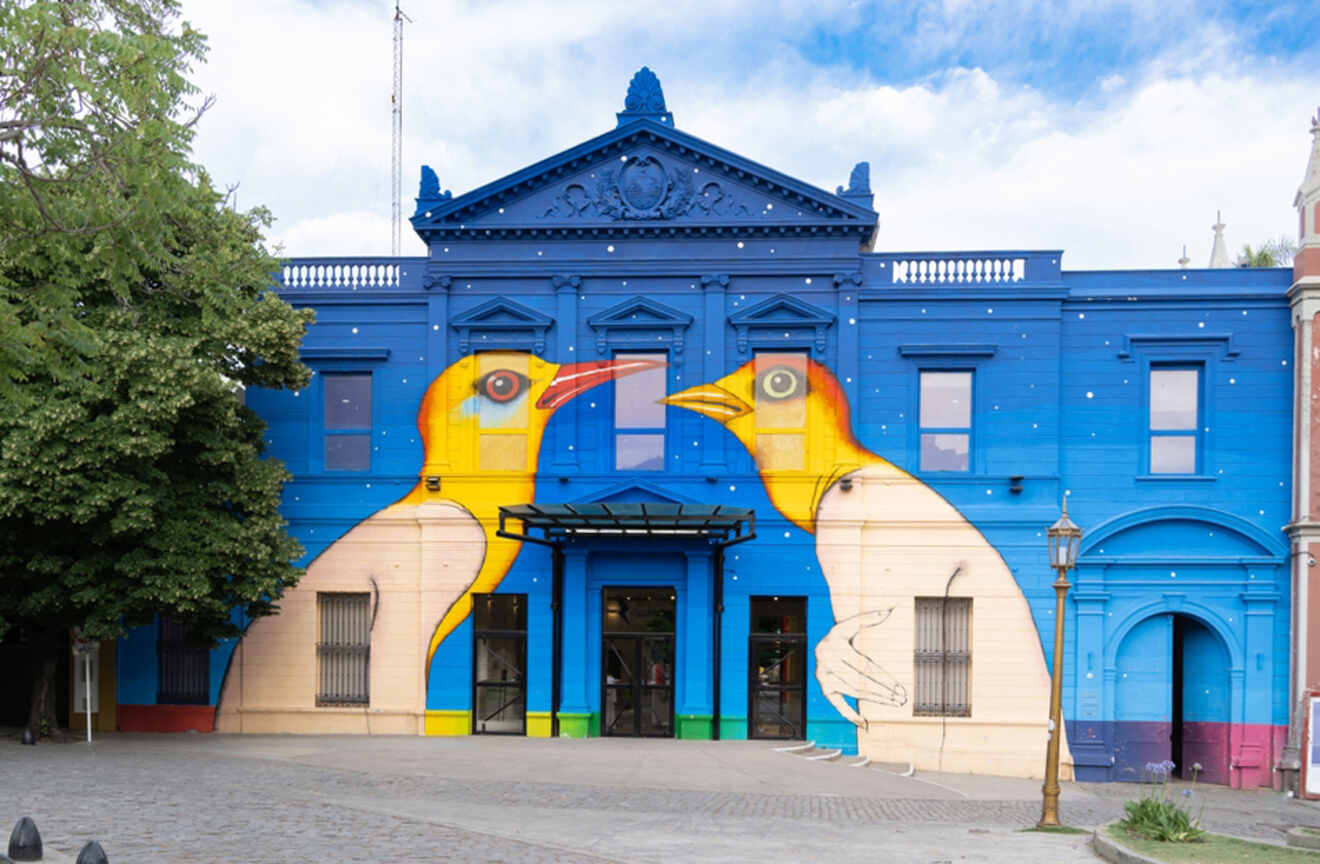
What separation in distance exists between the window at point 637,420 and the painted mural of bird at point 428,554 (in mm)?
A: 241

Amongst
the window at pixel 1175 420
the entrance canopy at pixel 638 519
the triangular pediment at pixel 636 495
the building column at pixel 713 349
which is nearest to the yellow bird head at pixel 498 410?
the building column at pixel 713 349

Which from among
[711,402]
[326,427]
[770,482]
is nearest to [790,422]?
[770,482]

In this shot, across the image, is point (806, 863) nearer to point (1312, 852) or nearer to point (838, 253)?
point (1312, 852)

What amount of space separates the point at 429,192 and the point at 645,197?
403 centimetres

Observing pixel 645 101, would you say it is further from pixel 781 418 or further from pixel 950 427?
pixel 950 427

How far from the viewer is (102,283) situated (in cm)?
2002

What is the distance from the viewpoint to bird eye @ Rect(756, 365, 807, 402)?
2314 cm

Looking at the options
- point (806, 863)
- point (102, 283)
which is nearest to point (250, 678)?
point (102, 283)

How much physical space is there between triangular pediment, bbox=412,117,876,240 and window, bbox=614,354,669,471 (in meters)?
2.76

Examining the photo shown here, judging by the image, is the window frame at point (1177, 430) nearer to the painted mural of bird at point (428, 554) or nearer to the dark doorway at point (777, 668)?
the dark doorway at point (777, 668)

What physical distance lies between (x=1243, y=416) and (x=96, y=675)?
2099 centimetres

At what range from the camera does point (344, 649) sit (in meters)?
23.6

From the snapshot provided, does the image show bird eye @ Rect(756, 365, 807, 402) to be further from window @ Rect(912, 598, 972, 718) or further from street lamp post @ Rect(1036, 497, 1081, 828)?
street lamp post @ Rect(1036, 497, 1081, 828)

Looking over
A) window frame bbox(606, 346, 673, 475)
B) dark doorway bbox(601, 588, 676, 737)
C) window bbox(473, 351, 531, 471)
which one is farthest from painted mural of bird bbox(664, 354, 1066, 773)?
window bbox(473, 351, 531, 471)
